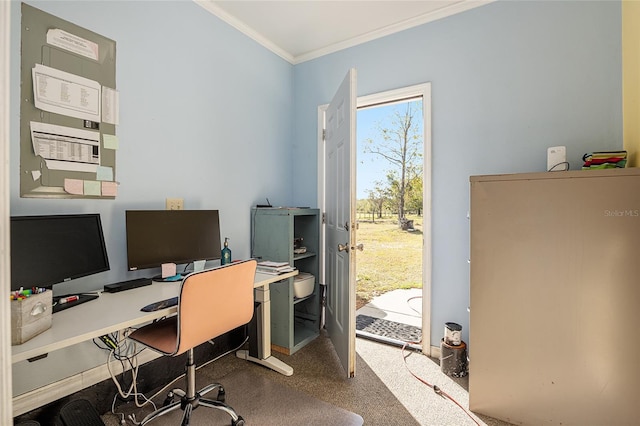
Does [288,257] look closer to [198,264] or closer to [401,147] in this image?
[198,264]

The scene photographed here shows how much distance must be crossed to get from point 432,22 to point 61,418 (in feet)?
11.6

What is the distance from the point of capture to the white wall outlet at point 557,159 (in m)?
1.94

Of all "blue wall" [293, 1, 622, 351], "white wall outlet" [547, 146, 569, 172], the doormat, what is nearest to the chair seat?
the doormat

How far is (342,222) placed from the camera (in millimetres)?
2301

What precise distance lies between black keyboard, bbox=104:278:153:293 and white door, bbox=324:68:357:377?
1286 mm

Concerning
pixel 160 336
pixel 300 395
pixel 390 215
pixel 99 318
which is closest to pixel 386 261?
pixel 390 215

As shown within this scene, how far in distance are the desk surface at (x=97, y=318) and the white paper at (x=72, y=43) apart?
53.5 inches

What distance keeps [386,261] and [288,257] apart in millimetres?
2060

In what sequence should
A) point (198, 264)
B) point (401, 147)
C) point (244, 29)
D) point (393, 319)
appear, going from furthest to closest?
point (401, 147)
point (393, 319)
point (244, 29)
point (198, 264)

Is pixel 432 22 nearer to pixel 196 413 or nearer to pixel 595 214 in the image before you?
pixel 595 214

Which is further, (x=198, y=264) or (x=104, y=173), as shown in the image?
(x=198, y=264)

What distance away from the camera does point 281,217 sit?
2584 mm

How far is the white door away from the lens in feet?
6.87

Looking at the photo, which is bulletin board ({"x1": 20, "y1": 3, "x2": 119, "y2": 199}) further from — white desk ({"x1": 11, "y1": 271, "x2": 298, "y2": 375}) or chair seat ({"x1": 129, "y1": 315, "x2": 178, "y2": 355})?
chair seat ({"x1": 129, "y1": 315, "x2": 178, "y2": 355})
